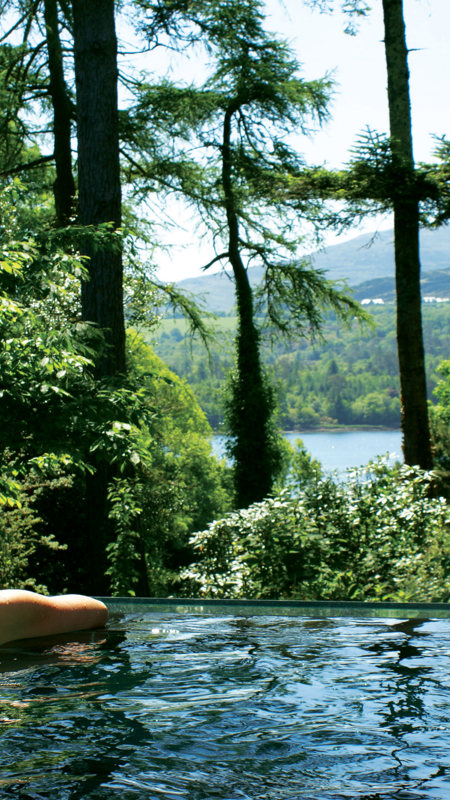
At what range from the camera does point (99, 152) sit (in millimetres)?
9430

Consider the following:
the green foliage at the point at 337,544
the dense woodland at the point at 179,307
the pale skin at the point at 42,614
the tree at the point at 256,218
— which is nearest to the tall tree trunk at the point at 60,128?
the dense woodland at the point at 179,307

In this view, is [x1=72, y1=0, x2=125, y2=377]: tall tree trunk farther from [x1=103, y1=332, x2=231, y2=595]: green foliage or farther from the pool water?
the pool water

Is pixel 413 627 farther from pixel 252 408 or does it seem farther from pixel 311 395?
pixel 311 395

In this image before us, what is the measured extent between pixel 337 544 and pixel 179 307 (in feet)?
36.7

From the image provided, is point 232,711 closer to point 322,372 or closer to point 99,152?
point 99,152

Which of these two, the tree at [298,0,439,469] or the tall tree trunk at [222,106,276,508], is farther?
the tall tree trunk at [222,106,276,508]

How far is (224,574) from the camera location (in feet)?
26.7

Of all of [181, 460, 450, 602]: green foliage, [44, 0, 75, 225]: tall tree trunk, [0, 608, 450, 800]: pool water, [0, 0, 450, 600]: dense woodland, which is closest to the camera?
[0, 608, 450, 800]: pool water

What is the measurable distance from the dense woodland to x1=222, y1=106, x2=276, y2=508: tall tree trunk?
5 cm

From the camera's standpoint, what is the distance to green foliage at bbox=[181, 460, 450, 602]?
661 centimetres

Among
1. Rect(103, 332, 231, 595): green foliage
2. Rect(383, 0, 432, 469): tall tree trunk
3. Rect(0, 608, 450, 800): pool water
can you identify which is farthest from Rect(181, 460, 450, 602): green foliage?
Rect(383, 0, 432, 469): tall tree trunk

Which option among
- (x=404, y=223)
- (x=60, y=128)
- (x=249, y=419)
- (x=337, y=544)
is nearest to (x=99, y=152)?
(x=404, y=223)

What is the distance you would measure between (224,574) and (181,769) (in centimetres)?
594

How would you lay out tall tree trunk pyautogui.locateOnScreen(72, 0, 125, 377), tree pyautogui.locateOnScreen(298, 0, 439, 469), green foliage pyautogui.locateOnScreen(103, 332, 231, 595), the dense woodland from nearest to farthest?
1. the dense woodland
2. green foliage pyautogui.locateOnScreen(103, 332, 231, 595)
3. tall tree trunk pyautogui.locateOnScreen(72, 0, 125, 377)
4. tree pyautogui.locateOnScreen(298, 0, 439, 469)
